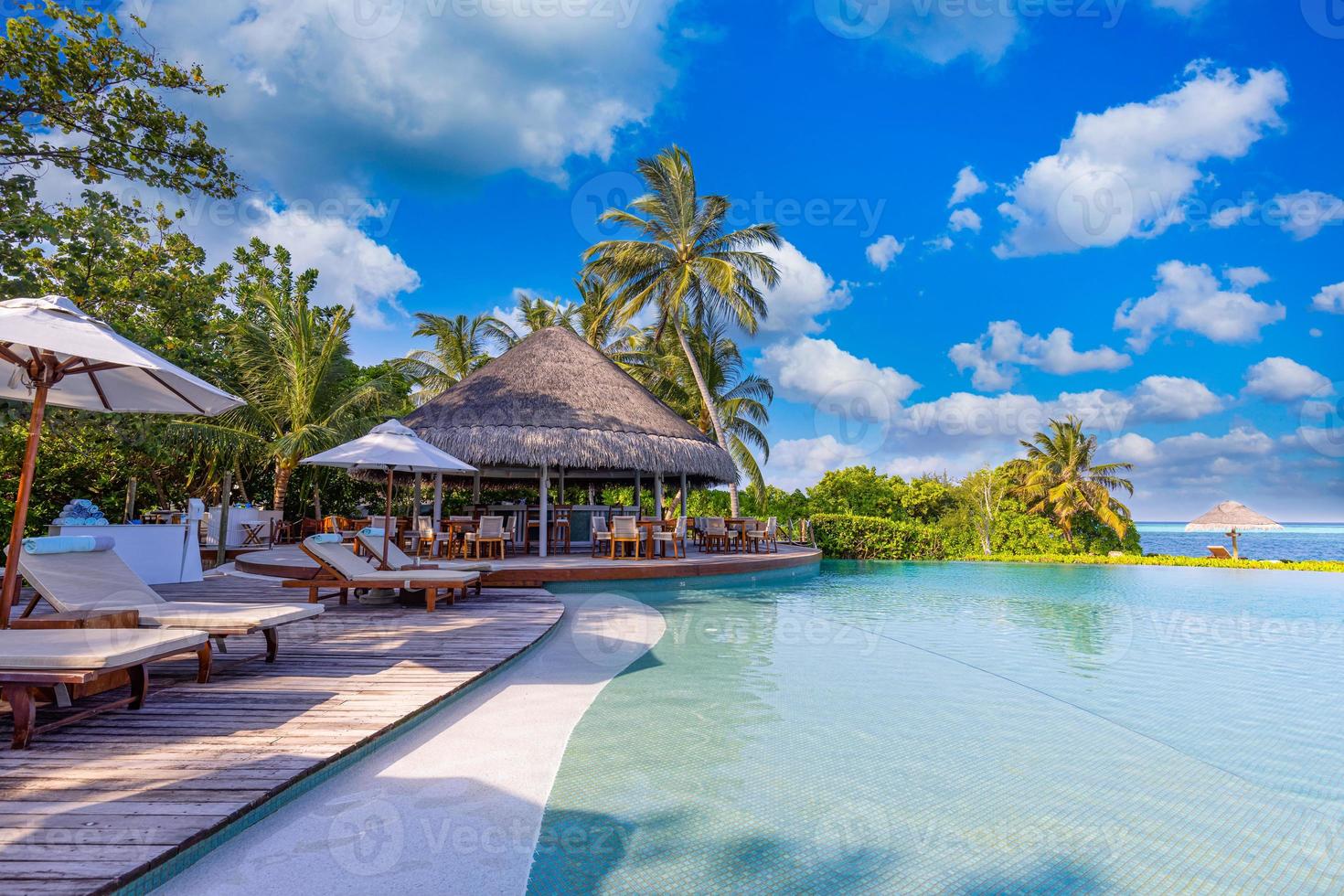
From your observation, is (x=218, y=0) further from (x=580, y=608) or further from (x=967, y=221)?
(x=967, y=221)

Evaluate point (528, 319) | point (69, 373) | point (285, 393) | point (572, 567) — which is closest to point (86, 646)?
point (69, 373)

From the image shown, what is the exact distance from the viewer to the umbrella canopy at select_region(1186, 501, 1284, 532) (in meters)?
28.8

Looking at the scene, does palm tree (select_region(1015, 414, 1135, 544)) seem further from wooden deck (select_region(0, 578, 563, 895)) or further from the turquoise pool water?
wooden deck (select_region(0, 578, 563, 895))

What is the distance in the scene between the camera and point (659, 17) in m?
10.7

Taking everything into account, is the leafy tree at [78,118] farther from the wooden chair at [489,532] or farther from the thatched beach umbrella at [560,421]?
the wooden chair at [489,532]

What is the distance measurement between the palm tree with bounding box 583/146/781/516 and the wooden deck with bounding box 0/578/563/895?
12.6 m

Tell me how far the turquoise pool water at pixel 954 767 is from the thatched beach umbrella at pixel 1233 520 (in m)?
29.9

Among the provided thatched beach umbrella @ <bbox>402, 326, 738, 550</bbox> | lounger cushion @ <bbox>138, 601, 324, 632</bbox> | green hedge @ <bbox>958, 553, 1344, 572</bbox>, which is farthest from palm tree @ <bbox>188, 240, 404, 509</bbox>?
green hedge @ <bbox>958, 553, 1344, 572</bbox>

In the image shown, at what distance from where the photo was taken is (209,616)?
11.7 ft

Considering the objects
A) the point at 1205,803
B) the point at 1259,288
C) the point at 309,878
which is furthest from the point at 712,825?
the point at 1259,288

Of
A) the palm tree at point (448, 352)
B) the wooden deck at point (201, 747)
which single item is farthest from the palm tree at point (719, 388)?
the wooden deck at point (201, 747)

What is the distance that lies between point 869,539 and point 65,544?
56.5 ft

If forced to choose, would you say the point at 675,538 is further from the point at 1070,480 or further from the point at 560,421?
the point at 1070,480

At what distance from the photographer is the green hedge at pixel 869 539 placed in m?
18.0
